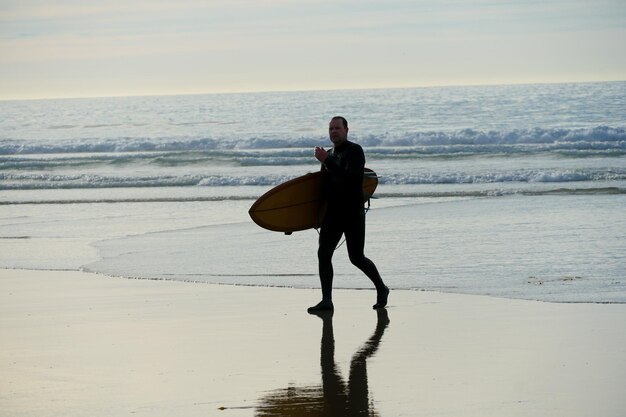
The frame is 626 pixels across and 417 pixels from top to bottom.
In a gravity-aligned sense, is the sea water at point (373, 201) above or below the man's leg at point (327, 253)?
above

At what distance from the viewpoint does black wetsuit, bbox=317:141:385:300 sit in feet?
27.5

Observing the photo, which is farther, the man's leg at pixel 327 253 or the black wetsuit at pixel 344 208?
the man's leg at pixel 327 253

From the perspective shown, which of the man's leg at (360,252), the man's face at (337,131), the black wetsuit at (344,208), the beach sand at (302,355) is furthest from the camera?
the man's leg at (360,252)

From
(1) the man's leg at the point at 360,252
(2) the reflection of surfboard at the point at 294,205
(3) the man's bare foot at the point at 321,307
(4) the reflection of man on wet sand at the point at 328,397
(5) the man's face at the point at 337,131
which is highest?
(5) the man's face at the point at 337,131

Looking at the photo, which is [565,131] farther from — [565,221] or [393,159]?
[565,221]

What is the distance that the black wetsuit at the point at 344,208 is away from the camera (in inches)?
330

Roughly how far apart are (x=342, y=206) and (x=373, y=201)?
11400 millimetres

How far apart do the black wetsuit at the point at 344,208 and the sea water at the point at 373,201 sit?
1258 mm

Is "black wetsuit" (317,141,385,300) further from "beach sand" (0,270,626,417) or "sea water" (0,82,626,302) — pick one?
"sea water" (0,82,626,302)

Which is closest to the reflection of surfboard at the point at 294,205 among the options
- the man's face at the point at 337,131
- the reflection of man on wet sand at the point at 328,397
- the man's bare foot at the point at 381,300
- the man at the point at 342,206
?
the man at the point at 342,206

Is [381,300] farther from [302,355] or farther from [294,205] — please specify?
[302,355]

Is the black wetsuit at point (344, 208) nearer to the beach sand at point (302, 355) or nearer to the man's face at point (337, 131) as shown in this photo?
the man's face at point (337, 131)

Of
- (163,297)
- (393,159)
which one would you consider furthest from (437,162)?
(163,297)

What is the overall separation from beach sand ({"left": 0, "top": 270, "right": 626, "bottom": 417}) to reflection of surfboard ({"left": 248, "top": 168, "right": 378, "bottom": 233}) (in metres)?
0.62
